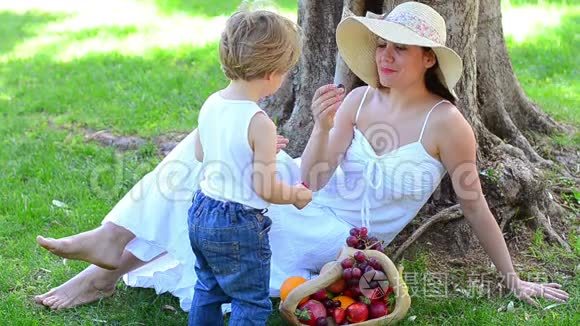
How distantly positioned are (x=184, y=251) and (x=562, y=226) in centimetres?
179

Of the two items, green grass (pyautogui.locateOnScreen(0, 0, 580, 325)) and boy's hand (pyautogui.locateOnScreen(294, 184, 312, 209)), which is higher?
boy's hand (pyautogui.locateOnScreen(294, 184, 312, 209))

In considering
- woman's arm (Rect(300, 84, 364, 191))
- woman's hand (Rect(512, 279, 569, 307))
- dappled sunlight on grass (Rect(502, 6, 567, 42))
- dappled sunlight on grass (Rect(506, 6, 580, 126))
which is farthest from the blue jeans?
dappled sunlight on grass (Rect(502, 6, 567, 42))

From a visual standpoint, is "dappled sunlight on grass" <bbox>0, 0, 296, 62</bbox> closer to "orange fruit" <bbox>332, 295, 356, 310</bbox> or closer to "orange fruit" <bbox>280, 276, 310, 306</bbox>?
"orange fruit" <bbox>280, 276, 310, 306</bbox>

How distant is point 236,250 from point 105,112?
3252mm

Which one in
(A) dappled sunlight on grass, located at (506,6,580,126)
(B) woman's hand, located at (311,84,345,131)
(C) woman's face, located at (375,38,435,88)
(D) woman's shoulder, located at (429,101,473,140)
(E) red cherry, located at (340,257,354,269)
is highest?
(C) woman's face, located at (375,38,435,88)

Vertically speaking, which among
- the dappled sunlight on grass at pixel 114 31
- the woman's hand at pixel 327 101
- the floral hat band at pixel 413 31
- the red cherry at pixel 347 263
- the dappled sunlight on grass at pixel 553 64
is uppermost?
the floral hat band at pixel 413 31

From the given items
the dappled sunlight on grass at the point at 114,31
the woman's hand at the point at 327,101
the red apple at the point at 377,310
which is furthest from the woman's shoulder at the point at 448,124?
the dappled sunlight on grass at the point at 114,31

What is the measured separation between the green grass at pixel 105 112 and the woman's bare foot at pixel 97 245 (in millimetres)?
240

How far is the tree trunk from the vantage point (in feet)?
12.0

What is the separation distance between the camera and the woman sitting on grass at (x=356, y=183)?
3.12m

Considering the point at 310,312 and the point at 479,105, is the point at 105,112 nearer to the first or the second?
the point at 479,105

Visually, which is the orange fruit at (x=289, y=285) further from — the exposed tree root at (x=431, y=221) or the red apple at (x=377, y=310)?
the exposed tree root at (x=431, y=221)

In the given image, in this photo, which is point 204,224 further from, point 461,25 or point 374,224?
point 461,25

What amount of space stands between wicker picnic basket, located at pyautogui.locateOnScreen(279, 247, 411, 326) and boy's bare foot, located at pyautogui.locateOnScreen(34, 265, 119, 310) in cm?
86
